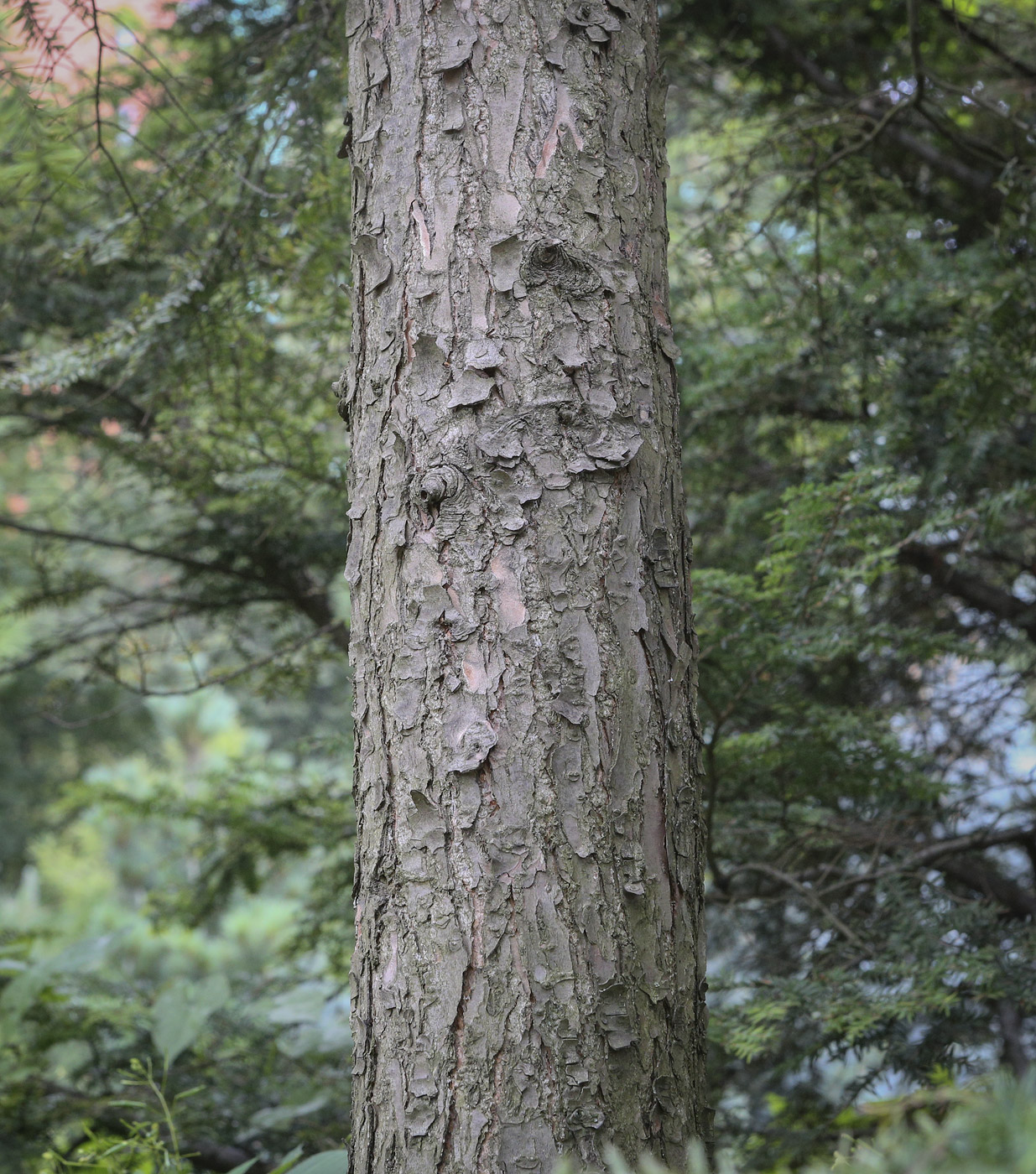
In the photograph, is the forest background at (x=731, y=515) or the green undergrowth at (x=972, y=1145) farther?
the forest background at (x=731, y=515)

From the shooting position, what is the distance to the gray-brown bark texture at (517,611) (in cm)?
103

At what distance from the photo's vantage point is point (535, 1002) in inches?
40.1

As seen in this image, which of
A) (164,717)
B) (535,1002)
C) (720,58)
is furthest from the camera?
(164,717)

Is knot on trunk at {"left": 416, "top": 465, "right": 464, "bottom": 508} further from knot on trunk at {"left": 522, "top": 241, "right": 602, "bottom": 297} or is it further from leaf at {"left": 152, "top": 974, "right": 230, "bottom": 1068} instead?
leaf at {"left": 152, "top": 974, "right": 230, "bottom": 1068}

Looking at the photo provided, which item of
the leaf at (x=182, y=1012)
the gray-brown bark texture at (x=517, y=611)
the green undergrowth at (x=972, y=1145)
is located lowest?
the green undergrowth at (x=972, y=1145)

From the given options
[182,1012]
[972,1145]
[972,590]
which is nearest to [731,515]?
[972,590]

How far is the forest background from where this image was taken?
6.37 feet

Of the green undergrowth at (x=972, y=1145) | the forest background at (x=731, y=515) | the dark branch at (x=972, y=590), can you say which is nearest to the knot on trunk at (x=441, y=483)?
the green undergrowth at (x=972, y=1145)

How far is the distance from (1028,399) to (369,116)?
70.4 inches

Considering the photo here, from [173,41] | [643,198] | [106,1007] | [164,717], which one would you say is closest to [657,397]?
[643,198]

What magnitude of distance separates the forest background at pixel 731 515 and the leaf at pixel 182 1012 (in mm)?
14

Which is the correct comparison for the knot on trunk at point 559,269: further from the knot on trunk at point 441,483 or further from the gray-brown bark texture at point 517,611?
the knot on trunk at point 441,483

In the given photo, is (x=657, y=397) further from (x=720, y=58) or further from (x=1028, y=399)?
(x=720, y=58)

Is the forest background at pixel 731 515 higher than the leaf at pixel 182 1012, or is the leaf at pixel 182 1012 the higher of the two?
the forest background at pixel 731 515
